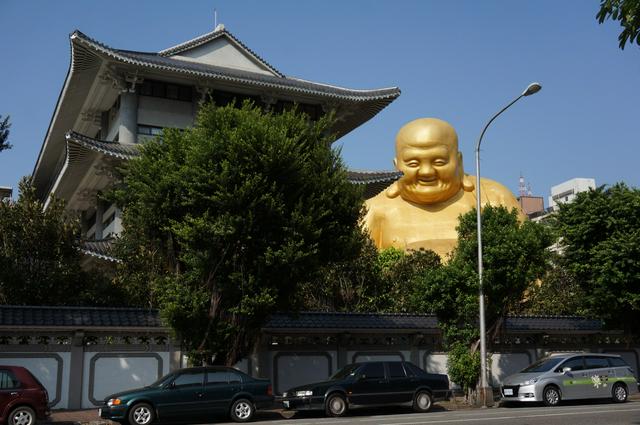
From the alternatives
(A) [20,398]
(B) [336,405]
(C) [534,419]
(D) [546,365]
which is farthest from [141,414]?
(D) [546,365]

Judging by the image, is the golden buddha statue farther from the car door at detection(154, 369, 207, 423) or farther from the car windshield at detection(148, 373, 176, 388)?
the car windshield at detection(148, 373, 176, 388)

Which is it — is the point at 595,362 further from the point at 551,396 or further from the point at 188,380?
the point at 188,380

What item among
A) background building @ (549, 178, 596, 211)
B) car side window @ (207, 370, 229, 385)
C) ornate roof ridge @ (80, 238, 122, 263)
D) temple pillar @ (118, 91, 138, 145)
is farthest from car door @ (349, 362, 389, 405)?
background building @ (549, 178, 596, 211)

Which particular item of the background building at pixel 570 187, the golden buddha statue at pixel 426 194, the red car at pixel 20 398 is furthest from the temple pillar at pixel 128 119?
the background building at pixel 570 187

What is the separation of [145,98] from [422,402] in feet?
55.9

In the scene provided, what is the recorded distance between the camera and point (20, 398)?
13.6 metres

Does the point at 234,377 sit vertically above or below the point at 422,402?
above

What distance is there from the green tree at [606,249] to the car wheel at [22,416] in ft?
56.1

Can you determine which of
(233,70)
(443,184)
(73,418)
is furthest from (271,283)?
(443,184)

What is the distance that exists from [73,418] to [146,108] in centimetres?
1510

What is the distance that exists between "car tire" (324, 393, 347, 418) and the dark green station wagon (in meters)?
1.42

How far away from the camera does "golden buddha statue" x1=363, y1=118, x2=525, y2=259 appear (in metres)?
39.0

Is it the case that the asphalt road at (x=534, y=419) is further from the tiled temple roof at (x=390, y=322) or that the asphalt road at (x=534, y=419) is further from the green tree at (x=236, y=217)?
the tiled temple roof at (x=390, y=322)

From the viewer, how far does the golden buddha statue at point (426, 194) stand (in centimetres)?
3900
